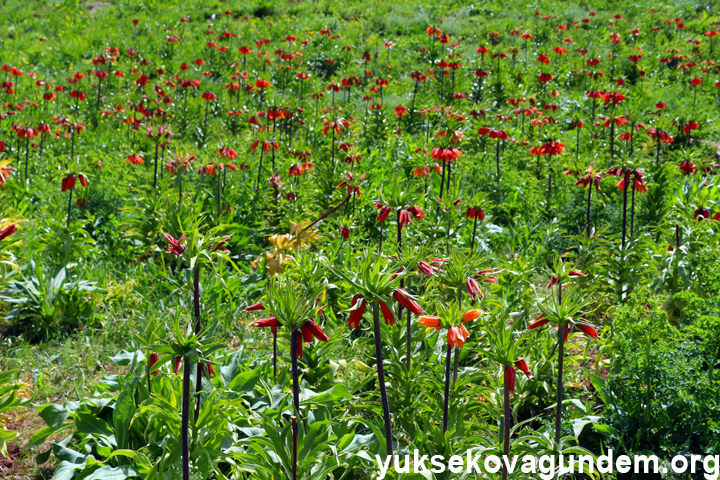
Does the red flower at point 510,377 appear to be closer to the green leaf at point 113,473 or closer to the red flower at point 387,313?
the red flower at point 387,313

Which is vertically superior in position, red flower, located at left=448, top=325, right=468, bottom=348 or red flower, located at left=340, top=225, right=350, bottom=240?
red flower, located at left=340, top=225, right=350, bottom=240

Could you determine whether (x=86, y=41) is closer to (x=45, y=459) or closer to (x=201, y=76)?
(x=201, y=76)

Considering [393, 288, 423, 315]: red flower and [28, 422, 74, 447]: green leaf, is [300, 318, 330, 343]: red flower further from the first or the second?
[28, 422, 74, 447]: green leaf

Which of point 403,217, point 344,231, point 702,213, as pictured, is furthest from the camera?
point 344,231

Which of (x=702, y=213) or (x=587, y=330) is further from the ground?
(x=702, y=213)

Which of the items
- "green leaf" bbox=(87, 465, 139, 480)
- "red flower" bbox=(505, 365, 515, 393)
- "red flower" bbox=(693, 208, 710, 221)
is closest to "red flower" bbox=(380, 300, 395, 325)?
"red flower" bbox=(505, 365, 515, 393)

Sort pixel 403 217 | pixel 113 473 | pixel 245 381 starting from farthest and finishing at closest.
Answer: pixel 403 217 < pixel 245 381 < pixel 113 473

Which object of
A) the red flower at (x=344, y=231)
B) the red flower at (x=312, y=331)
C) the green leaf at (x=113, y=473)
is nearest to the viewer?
the red flower at (x=312, y=331)

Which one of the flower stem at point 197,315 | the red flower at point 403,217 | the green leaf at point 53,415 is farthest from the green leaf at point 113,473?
the red flower at point 403,217

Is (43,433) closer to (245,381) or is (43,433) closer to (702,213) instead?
(245,381)

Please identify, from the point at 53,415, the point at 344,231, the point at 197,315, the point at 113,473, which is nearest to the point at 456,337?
the point at 197,315

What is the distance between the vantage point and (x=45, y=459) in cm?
259

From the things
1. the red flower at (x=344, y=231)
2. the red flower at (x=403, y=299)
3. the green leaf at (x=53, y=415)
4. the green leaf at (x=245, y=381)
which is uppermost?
the red flower at (x=344, y=231)

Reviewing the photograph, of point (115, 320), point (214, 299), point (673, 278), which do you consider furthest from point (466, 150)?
point (115, 320)
